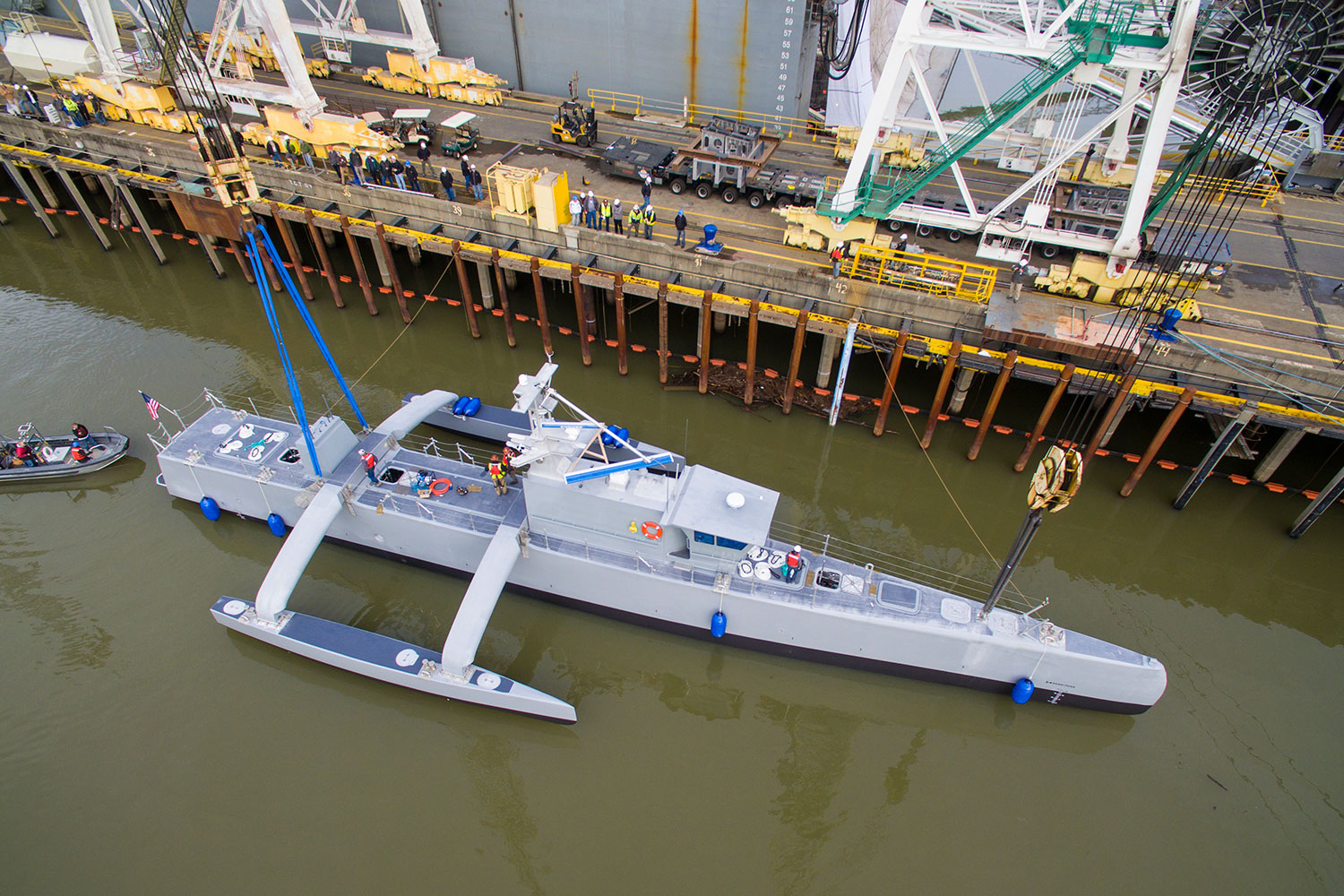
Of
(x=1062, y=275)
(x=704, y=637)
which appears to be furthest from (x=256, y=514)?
(x=1062, y=275)

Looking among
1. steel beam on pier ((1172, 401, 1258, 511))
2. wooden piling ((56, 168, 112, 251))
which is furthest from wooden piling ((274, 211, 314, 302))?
steel beam on pier ((1172, 401, 1258, 511))

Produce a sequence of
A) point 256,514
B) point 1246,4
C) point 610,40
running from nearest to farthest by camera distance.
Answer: point 256,514 → point 1246,4 → point 610,40

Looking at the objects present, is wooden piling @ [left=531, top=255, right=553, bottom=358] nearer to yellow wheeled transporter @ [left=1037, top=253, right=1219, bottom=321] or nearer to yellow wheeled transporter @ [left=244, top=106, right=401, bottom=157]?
yellow wheeled transporter @ [left=244, top=106, right=401, bottom=157]

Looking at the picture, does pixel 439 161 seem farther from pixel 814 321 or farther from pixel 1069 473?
pixel 1069 473

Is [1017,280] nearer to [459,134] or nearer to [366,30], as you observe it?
[459,134]

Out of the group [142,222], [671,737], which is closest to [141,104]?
[142,222]
